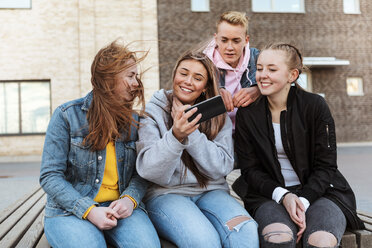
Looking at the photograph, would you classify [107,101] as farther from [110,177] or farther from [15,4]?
[15,4]

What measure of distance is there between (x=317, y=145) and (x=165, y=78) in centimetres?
1202

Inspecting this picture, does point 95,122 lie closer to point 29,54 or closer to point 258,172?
point 258,172

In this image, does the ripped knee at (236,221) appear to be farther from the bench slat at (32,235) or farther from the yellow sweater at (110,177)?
the bench slat at (32,235)

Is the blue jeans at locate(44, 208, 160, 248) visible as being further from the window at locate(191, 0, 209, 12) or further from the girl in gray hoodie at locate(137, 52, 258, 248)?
the window at locate(191, 0, 209, 12)

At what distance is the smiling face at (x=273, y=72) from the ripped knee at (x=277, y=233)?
103 cm

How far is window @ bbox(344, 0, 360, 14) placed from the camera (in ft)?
53.4

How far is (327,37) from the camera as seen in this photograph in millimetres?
15977

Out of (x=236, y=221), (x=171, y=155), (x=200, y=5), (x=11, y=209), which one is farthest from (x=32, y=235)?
(x=200, y=5)

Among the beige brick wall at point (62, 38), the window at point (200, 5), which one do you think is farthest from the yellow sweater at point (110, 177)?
the window at point (200, 5)

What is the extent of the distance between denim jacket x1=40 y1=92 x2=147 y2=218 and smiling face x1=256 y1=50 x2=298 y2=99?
3.67 ft

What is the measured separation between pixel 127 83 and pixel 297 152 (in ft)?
4.37

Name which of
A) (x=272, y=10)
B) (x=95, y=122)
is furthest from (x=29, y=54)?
(x=95, y=122)

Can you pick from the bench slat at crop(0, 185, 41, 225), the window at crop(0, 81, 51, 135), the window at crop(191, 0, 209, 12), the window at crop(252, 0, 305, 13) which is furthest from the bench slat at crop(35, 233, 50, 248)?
the window at crop(252, 0, 305, 13)

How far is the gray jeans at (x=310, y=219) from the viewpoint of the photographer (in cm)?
234
